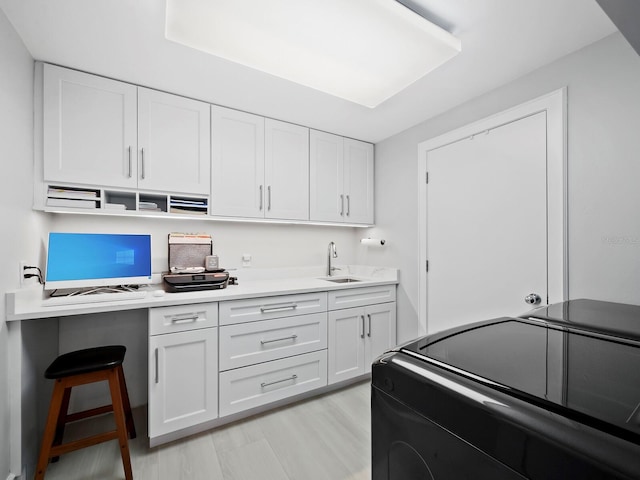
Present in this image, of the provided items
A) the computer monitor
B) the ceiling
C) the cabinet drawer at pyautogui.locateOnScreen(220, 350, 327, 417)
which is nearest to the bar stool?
the computer monitor

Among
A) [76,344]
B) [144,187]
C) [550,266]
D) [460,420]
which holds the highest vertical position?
[144,187]

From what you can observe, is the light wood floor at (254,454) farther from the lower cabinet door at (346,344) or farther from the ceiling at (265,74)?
the ceiling at (265,74)

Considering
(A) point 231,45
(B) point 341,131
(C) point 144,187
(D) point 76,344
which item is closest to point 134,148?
(C) point 144,187

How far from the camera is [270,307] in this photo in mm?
2062

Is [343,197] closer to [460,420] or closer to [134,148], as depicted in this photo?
[134,148]

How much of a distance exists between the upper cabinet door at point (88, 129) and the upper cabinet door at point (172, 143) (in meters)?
0.06

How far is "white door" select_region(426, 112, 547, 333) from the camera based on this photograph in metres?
1.81

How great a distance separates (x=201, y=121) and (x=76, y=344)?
182 cm

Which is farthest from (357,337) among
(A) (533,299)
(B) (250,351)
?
(A) (533,299)

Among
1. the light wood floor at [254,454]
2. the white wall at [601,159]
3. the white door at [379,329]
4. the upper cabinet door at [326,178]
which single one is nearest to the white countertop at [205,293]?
the white door at [379,329]

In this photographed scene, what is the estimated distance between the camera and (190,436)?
1818 mm

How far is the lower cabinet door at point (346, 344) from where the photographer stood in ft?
7.68

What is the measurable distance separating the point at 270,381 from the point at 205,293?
0.79 m

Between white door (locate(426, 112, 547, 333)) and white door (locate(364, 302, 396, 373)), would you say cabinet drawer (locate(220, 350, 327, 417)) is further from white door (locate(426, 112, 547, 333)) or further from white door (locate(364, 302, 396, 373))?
white door (locate(426, 112, 547, 333))
